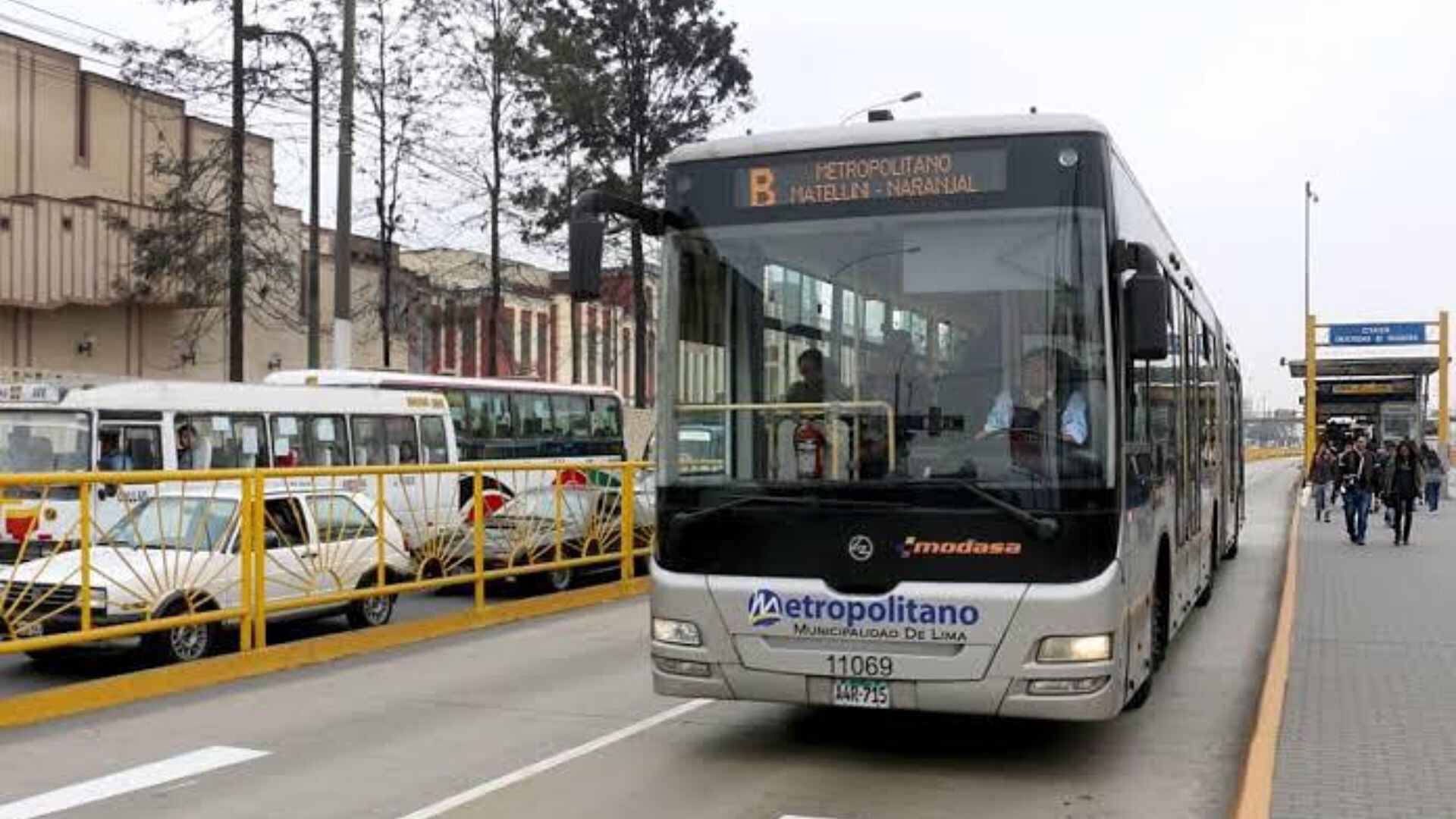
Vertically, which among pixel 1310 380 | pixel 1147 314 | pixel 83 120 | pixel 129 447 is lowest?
pixel 129 447

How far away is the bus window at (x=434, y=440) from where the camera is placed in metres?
23.6

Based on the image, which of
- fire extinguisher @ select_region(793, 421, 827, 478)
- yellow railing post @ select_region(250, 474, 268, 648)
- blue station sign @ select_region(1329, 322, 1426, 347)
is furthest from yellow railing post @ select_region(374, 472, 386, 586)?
blue station sign @ select_region(1329, 322, 1426, 347)

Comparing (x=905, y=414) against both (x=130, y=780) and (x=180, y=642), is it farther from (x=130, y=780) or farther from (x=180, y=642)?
(x=180, y=642)

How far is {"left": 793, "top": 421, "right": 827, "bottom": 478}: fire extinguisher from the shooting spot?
6.94 meters

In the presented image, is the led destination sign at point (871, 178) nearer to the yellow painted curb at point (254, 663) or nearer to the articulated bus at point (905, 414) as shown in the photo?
the articulated bus at point (905, 414)

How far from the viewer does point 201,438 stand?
18.9m

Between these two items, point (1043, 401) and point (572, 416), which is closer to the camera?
point (1043, 401)

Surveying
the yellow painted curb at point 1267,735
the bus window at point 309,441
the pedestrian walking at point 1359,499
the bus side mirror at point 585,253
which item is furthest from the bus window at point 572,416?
the bus side mirror at point 585,253

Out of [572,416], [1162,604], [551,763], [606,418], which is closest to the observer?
[551,763]

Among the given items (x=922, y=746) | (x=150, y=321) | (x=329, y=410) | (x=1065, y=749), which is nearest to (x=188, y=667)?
(x=922, y=746)

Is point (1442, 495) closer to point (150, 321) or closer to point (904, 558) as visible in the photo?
point (150, 321)

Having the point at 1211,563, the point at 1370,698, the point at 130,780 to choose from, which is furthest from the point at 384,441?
the point at 1370,698

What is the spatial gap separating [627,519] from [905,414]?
911cm

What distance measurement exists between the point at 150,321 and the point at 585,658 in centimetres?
2930
